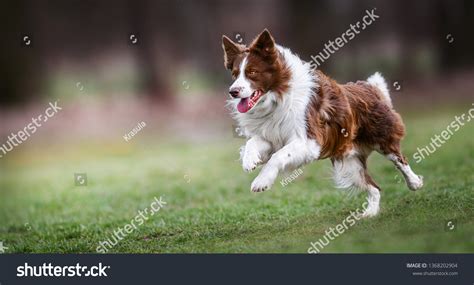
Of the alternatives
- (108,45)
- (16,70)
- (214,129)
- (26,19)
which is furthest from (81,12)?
(214,129)

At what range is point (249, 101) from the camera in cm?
719

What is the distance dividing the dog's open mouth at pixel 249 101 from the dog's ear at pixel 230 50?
0.42 m

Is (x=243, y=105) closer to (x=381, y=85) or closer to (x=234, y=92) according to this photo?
(x=234, y=92)

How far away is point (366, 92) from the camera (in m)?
8.27

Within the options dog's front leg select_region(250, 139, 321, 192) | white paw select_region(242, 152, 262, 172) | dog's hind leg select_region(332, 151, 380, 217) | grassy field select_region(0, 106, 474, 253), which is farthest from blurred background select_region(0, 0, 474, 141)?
white paw select_region(242, 152, 262, 172)

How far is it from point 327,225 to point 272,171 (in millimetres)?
1319

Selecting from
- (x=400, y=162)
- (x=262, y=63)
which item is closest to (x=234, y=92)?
(x=262, y=63)

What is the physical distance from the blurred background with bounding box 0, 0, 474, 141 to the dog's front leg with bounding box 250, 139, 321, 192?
37.2 ft

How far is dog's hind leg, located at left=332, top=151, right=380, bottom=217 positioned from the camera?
8182mm

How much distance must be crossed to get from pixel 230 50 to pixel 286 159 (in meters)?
1.27

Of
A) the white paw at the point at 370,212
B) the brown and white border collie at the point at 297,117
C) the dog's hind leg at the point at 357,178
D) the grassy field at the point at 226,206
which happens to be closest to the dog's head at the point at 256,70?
the brown and white border collie at the point at 297,117

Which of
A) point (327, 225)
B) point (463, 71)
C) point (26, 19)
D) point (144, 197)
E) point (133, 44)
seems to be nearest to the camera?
point (327, 225)

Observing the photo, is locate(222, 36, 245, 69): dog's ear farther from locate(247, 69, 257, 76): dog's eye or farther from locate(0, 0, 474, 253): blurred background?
locate(0, 0, 474, 253): blurred background
